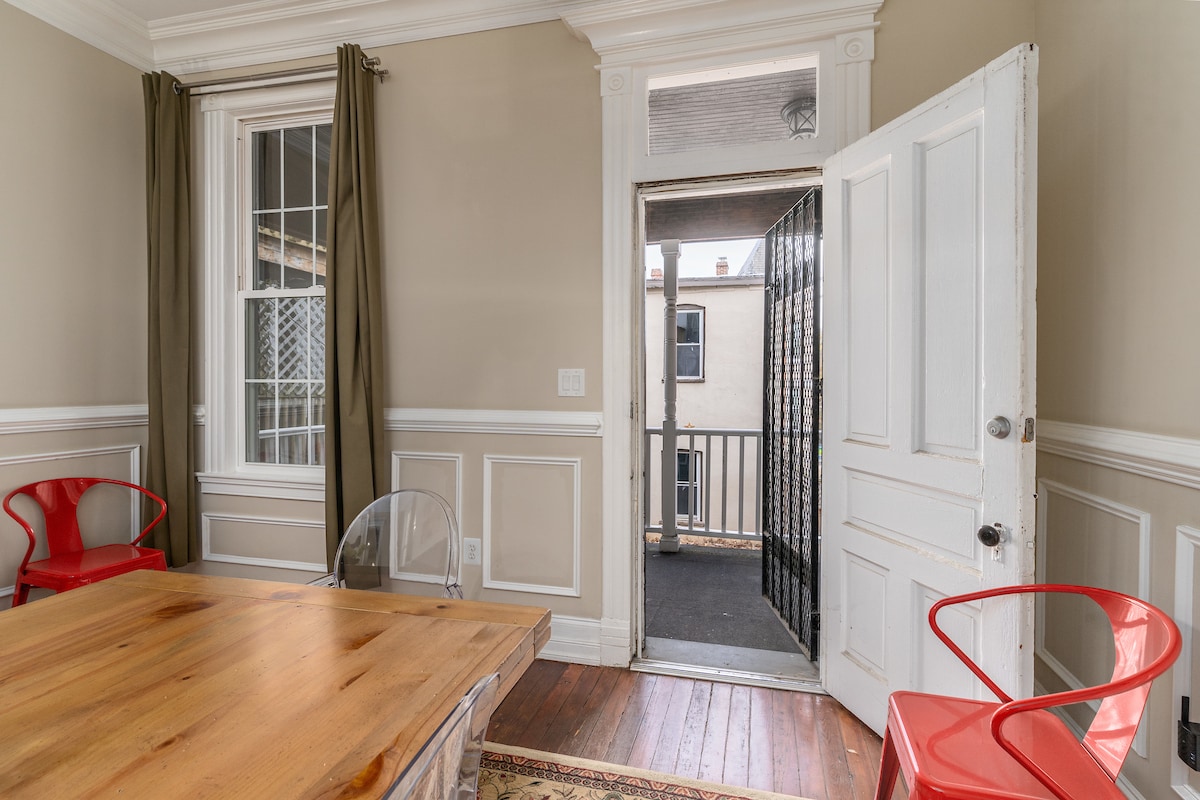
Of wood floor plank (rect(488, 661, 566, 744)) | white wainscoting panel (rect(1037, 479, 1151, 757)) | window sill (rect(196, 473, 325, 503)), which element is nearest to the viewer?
white wainscoting panel (rect(1037, 479, 1151, 757))

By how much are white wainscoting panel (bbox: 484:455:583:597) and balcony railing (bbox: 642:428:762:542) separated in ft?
1.28

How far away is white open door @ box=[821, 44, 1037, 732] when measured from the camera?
1541 mm

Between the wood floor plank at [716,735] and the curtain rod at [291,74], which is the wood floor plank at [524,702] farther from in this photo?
the curtain rod at [291,74]

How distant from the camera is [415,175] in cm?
275

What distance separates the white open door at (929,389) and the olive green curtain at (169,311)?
3.06 m

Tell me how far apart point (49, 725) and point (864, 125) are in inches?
109

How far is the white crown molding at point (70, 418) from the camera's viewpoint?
2.48m

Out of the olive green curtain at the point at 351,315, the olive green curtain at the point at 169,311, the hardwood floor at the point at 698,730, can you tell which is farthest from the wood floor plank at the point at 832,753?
the olive green curtain at the point at 169,311

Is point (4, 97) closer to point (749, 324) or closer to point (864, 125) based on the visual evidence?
point (864, 125)

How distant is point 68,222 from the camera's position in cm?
269

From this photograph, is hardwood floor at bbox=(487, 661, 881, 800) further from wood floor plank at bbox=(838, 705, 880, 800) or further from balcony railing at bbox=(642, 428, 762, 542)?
balcony railing at bbox=(642, 428, 762, 542)

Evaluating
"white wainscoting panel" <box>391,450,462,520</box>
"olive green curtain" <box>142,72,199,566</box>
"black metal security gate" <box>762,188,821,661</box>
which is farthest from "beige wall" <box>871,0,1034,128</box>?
"olive green curtain" <box>142,72,199,566</box>

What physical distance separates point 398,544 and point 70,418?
1.93 metres

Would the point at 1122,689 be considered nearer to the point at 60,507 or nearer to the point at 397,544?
the point at 397,544
